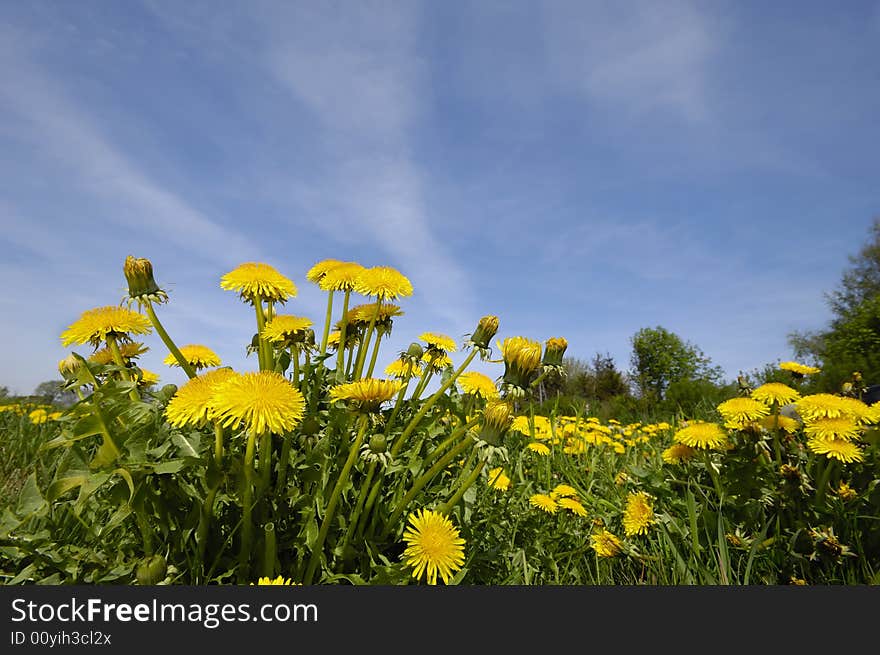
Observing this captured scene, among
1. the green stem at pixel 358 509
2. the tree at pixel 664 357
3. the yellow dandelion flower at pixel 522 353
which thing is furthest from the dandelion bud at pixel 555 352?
the tree at pixel 664 357

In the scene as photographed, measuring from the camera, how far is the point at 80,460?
1529 mm

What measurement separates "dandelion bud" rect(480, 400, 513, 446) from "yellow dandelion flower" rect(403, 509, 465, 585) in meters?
0.27

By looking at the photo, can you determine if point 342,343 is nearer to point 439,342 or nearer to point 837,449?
point 439,342

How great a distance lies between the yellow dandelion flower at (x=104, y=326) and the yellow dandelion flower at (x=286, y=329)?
14.2 inches

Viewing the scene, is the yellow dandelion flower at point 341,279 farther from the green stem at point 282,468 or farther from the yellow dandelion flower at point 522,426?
the yellow dandelion flower at point 522,426

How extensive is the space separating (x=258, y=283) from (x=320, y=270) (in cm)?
33

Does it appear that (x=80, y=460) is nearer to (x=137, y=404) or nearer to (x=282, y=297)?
(x=137, y=404)

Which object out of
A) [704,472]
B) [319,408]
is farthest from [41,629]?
[704,472]

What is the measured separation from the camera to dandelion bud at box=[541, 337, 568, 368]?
1850mm

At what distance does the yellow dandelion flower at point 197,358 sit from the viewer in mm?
1934

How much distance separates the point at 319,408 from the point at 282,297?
415mm

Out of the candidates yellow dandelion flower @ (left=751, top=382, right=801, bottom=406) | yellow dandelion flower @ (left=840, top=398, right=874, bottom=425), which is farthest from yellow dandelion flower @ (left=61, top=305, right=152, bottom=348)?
yellow dandelion flower @ (left=840, top=398, right=874, bottom=425)

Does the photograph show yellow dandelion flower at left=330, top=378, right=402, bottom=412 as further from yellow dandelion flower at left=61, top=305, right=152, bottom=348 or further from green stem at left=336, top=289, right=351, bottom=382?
yellow dandelion flower at left=61, top=305, right=152, bottom=348

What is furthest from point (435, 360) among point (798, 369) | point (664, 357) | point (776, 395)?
point (664, 357)
